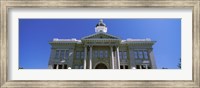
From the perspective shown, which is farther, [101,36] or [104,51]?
[104,51]

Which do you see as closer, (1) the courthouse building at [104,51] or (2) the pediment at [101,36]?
(1) the courthouse building at [104,51]

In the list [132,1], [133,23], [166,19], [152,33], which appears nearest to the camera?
[132,1]

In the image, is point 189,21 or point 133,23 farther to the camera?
point 133,23

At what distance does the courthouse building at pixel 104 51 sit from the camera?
27.7ft

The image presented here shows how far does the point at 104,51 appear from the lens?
30.6 ft

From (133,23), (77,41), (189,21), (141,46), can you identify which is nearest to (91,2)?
(133,23)

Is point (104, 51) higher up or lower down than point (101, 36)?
lower down

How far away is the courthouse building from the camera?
8.43 m

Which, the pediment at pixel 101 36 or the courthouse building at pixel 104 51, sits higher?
the pediment at pixel 101 36

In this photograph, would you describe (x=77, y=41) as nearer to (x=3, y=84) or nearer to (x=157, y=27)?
(x=157, y=27)

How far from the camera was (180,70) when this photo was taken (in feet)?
22.0

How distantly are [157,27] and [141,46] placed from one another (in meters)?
1.89

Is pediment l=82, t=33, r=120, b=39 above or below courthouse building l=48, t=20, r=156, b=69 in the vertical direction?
above

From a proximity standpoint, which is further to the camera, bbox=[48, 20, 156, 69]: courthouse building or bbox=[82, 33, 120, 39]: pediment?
bbox=[82, 33, 120, 39]: pediment
